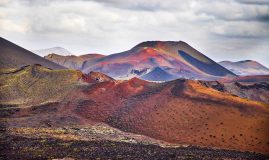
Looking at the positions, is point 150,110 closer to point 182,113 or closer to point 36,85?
point 182,113

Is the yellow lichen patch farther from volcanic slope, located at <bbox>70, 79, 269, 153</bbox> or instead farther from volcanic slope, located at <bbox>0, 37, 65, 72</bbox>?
volcanic slope, located at <bbox>0, 37, 65, 72</bbox>

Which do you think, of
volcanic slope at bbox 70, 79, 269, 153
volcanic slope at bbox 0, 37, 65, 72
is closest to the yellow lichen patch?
volcanic slope at bbox 70, 79, 269, 153

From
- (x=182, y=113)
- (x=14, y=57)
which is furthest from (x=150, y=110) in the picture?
(x=14, y=57)

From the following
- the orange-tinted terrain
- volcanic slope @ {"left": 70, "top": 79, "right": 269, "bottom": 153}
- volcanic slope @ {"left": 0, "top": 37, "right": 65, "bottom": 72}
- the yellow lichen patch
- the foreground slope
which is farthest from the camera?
volcanic slope @ {"left": 0, "top": 37, "right": 65, "bottom": 72}

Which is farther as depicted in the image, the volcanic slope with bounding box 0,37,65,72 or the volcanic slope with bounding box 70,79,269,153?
the volcanic slope with bounding box 0,37,65,72

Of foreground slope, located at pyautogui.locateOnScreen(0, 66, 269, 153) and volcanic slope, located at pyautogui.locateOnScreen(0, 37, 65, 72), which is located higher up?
volcanic slope, located at pyautogui.locateOnScreen(0, 37, 65, 72)

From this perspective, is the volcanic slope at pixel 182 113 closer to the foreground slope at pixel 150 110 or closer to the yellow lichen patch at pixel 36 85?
the foreground slope at pixel 150 110

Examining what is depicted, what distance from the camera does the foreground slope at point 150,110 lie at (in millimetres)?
63812

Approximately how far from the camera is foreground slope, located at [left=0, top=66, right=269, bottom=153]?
209 ft

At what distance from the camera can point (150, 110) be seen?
73.7 meters

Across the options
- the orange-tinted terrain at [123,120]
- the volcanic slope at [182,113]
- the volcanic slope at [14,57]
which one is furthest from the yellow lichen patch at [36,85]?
the volcanic slope at [14,57]

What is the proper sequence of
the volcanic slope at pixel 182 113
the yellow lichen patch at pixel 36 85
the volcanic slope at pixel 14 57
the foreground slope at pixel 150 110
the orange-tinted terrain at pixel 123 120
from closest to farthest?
1. the orange-tinted terrain at pixel 123 120
2. the volcanic slope at pixel 182 113
3. the foreground slope at pixel 150 110
4. the yellow lichen patch at pixel 36 85
5. the volcanic slope at pixel 14 57

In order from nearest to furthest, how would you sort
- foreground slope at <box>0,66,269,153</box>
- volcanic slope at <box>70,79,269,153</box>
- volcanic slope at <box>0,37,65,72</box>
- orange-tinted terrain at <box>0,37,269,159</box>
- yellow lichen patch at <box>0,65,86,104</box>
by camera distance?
1. orange-tinted terrain at <box>0,37,269,159</box>
2. volcanic slope at <box>70,79,269,153</box>
3. foreground slope at <box>0,66,269,153</box>
4. yellow lichen patch at <box>0,65,86,104</box>
5. volcanic slope at <box>0,37,65,72</box>

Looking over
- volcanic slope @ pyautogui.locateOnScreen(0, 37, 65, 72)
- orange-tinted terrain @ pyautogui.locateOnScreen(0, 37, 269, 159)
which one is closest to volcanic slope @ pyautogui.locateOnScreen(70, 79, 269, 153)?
orange-tinted terrain @ pyautogui.locateOnScreen(0, 37, 269, 159)
